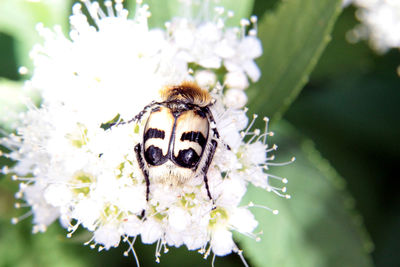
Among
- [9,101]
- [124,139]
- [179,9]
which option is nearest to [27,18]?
[9,101]

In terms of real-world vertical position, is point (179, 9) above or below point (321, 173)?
above

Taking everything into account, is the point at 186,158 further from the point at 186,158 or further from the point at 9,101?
the point at 9,101

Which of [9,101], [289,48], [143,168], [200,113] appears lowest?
[143,168]

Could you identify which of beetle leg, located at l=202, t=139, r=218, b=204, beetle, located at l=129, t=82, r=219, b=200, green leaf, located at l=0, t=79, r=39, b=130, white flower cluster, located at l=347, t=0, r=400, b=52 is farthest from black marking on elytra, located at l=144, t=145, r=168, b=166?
white flower cluster, located at l=347, t=0, r=400, b=52

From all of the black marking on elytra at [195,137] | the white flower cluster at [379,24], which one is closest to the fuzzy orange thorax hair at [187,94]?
the black marking on elytra at [195,137]

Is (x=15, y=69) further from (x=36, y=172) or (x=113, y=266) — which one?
(x=113, y=266)

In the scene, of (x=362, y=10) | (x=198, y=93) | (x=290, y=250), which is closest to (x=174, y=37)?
(x=198, y=93)
